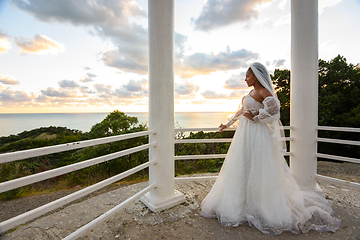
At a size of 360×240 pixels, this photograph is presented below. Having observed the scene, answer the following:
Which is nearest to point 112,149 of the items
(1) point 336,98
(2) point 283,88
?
(2) point 283,88

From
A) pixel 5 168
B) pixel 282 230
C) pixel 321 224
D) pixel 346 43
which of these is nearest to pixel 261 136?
pixel 282 230

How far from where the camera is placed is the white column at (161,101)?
2.14m

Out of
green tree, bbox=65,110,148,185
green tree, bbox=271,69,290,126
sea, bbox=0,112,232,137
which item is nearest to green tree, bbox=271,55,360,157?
green tree, bbox=271,69,290,126

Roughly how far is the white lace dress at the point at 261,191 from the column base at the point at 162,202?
1.35 feet

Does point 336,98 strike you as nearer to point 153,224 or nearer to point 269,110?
point 269,110

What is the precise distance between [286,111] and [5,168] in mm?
8572

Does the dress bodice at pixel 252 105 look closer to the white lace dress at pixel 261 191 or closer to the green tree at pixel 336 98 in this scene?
the white lace dress at pixel 261 191

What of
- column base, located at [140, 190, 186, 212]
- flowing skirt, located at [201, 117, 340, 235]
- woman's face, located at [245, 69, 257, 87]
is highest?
woman's face, located at [245, 69, 257, 87]

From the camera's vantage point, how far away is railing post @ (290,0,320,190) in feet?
8.08

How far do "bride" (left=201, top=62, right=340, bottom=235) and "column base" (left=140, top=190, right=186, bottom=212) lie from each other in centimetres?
39

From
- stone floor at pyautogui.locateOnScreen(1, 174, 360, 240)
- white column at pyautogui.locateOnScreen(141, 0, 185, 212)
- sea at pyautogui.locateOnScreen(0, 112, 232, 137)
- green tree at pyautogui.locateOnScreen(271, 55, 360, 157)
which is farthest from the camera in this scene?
green tree at pyautogui.locateOnScreen(271, 55, 360, 157)

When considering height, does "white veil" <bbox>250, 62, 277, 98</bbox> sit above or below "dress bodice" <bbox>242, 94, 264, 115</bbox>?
above

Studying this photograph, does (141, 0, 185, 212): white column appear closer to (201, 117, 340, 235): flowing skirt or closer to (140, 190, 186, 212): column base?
(140, 190, 186, 212): column base

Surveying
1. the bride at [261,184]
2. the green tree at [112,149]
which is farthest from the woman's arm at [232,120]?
the green tree at [112,149]
